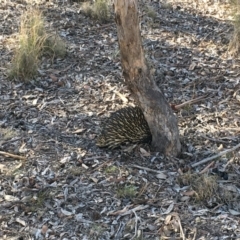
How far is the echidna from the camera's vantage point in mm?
4785

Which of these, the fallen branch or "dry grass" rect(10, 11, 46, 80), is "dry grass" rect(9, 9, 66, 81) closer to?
"dry grass" rect(10, 11, 46, 80)

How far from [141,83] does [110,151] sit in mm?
775

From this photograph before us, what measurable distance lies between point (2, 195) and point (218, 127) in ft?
7.69

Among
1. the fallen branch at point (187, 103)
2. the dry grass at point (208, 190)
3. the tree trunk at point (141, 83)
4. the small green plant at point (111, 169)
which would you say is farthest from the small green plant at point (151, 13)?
the dry grass at point (208, 190)

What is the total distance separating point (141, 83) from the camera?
14.7ft

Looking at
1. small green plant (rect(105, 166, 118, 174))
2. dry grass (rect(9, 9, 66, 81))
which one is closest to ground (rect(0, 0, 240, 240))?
small green plant (rect(105, 166, 118, 174))

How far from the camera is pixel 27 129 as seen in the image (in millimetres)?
5191

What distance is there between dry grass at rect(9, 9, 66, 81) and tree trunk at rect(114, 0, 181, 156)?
2099mm

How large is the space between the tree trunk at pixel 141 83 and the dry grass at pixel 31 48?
6.88ft

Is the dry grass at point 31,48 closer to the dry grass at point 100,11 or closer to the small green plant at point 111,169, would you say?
the dry grass at point 100,11

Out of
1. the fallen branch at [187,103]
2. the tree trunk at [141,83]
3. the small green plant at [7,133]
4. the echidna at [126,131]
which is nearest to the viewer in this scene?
the tree trunk at [141,83]

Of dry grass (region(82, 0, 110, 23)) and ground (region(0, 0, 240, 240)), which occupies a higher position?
dry grass (region(82, 0, 110, 23))

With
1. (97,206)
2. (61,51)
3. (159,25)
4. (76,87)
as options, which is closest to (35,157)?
(97,206)

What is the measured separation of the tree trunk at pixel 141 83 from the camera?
417cm
